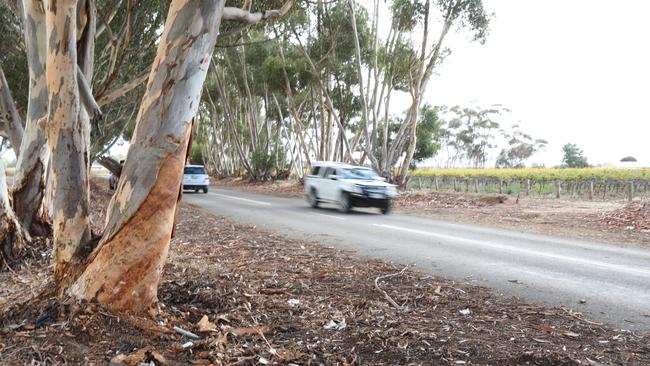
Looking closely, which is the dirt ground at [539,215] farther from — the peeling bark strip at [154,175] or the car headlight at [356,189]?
the peeling bark strip at [154,175]

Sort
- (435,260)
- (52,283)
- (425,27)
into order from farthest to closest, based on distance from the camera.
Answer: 1. (425,27)
2. (435,260)
3. (52,283)

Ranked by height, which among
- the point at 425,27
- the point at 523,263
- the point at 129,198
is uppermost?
the point at 425,27

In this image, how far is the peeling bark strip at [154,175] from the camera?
3.98m

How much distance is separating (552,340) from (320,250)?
4.95m

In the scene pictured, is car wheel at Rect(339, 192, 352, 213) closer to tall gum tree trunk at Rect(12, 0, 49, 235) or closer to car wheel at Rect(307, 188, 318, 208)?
car wheel at Rect(307, 188, 318, 208)

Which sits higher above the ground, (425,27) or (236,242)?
(425,27)

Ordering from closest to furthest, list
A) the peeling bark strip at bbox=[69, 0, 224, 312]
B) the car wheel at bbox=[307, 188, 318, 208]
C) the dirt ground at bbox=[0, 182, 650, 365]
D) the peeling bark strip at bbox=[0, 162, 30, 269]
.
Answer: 1. the dirt ground at bbox=[0, 182, 650, 365]
2. the peeling bark strip at bbox=[69, 0, 224, 312]
3. the peeling bark strip at bbox=[0, 162, 30, 269]
4. the car wheel at bbox=[307, 188, 318, 208]

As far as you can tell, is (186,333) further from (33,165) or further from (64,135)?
(33,165)

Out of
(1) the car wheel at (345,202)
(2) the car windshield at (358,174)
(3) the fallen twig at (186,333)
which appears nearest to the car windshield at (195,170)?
(2) the car windshield at (358,174)

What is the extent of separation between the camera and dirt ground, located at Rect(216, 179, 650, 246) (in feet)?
43.3

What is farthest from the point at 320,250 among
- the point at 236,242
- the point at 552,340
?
the point at 552,340

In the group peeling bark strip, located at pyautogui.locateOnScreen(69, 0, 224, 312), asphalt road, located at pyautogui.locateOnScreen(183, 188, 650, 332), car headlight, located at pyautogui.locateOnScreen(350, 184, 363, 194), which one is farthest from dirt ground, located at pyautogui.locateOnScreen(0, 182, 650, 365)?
car headlight, located at pyautogui.locateOnScreen(350, 184, 363, 194)

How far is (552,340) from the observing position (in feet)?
13.6

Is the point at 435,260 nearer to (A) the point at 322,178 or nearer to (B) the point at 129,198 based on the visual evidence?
(B) the point at 129,198
